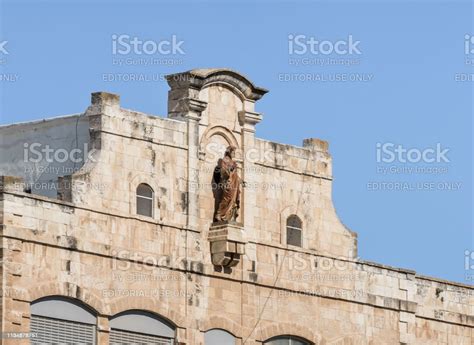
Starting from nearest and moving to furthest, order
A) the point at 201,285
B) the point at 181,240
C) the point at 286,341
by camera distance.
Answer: the point at 181,240, the point at 201,285, the point at 286,341

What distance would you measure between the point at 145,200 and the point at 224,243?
3.17 metres

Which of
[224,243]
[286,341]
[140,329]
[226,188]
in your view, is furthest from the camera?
[286,341]

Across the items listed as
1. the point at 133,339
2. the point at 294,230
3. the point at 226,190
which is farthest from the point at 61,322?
the point at 294,230

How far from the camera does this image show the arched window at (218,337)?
72.6m

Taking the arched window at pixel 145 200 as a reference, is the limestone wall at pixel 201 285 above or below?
below

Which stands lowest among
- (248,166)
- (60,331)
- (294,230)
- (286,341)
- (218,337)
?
(60,331)

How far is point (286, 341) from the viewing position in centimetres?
7538

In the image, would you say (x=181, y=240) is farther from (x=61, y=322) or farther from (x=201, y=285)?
(x=61, y=322)

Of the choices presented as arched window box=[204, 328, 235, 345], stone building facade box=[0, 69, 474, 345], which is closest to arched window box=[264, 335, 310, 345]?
stone building facade box=[0, 69, 474, 345]

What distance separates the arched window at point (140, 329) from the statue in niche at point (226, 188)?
4.22 m

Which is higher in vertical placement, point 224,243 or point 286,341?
point 224,243

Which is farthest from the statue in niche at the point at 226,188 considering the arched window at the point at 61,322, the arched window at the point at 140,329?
the arched window at the point at 61,322

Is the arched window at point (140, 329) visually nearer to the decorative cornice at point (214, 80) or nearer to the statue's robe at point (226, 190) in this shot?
the statue's robe at point (226, 190)

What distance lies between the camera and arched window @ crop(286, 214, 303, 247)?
7606 centimetres
